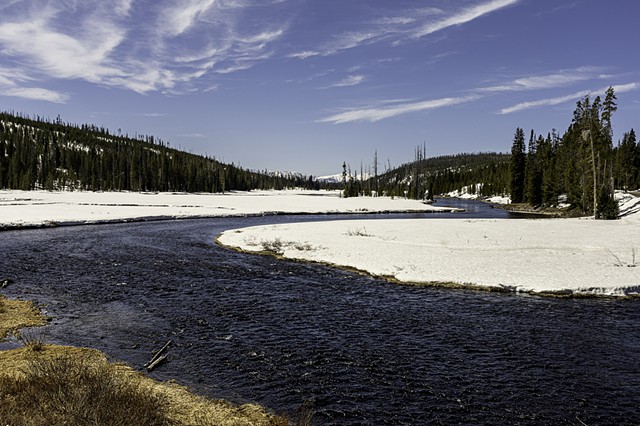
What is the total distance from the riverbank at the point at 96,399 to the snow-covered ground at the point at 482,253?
1391cm

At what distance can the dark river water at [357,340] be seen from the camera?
355 inches

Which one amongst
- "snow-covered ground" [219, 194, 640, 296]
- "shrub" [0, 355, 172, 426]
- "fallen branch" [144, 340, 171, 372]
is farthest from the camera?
"snow-covered ground" [219, 194, 640, 296]

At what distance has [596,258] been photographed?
2323 cm

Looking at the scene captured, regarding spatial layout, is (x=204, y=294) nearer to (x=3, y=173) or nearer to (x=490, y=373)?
(x=490, y=373)

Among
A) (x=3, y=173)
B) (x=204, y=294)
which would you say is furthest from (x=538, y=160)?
(x=3, y=173)

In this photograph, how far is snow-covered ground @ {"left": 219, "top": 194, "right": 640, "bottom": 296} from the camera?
63.4 ft

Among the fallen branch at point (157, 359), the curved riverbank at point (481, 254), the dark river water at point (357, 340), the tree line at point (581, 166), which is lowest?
the dark river water at point (357, 340)

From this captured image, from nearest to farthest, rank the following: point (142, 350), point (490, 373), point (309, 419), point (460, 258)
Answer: point (309, 419)
point (490, 373)
point (142, 350)
point (460, 258)

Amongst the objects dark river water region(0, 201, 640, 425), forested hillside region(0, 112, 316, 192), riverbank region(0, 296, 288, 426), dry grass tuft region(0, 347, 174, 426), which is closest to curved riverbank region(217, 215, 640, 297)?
Answer: dark river water region(0, 201, 640, 425)

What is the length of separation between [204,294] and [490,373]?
478 inches

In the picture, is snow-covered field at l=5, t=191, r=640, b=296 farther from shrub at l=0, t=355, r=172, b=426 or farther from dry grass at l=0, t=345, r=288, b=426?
shrub at l=0, t=355, r=172, b=426

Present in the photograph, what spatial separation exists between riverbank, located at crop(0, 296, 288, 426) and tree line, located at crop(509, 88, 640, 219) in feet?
177

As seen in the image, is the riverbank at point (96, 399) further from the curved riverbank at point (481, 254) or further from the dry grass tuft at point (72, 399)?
the curved riverbank at point (481, 254)

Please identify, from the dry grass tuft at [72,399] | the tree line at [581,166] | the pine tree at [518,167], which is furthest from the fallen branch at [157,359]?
the pine tree at [518,167]
